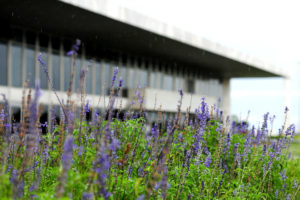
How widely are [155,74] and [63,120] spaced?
77.3 ft

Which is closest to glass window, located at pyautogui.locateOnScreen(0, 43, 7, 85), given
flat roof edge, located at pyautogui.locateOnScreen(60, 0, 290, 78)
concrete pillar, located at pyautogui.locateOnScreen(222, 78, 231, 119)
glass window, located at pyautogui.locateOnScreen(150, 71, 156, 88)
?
flat roof edge, located at pyautogui.locateOnScreen(60, 0, 290, 78)

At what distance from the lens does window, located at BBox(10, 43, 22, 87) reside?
1708 centimetres

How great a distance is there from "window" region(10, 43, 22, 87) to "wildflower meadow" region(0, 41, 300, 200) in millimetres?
14174

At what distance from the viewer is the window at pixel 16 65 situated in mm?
17078

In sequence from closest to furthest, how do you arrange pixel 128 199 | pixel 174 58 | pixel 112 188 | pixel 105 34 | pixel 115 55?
pixel 112 188
pixel 128 199
pixel 105 34
pixel 115 55
pixel 174 58

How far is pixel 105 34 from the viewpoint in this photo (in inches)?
749

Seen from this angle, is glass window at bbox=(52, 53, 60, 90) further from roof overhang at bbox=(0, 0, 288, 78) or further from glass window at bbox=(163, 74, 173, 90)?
glass window at bbox=(163, 74, 173, 90)

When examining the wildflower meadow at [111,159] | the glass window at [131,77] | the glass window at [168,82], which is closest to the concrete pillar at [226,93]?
the glass window at [168,82]

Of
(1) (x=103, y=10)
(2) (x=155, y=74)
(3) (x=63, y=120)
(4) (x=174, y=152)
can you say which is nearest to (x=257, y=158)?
(4) (x=174, y=152)

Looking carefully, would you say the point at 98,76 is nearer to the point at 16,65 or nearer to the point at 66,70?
the point at 66,70

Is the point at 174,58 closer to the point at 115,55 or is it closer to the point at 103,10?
the point at 115,55

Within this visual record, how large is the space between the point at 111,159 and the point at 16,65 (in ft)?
52.2

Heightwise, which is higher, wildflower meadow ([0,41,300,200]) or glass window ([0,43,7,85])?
glass window ([0,43,7,85])

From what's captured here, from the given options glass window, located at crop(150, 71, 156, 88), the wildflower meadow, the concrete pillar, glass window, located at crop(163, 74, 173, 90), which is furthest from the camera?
the concrete pillar
